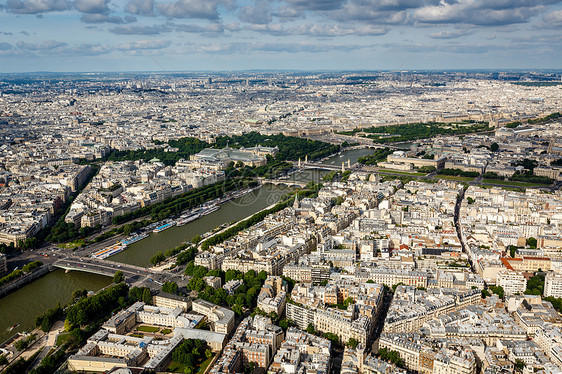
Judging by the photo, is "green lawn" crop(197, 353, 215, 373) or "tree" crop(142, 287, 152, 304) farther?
"tree" crop(142, 287, 152, 304)

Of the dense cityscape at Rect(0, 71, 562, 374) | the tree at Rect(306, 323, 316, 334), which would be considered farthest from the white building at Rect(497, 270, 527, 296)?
the tree at Rect(306, 323, 316, 334)

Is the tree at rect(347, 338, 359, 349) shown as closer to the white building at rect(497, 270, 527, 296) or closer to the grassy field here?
the white building at rect(497, 270, 527, 296)

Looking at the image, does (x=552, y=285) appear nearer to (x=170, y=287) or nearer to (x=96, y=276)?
(x=170, y=287)

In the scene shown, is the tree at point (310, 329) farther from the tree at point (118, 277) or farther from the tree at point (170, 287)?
the tree at point (118, 277)

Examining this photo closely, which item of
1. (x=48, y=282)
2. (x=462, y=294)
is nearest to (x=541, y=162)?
(x=462, y=294)

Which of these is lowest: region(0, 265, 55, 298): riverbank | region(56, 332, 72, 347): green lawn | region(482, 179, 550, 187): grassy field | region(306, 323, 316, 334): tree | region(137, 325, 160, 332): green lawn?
region(137, 325, 160, 332): green lawn

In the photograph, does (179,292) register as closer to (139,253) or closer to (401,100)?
(139,253)
